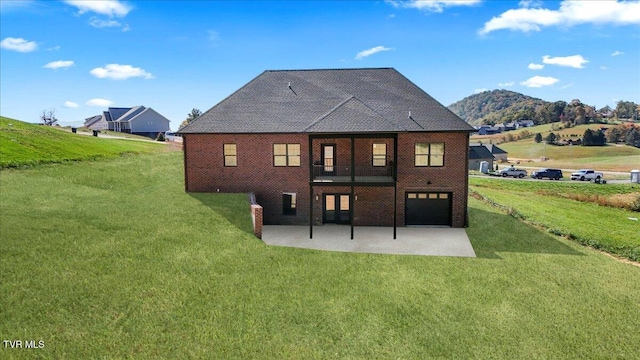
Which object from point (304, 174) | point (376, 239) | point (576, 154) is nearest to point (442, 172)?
point (376, 239)

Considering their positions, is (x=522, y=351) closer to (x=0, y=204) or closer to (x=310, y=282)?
(x=310, y=282)

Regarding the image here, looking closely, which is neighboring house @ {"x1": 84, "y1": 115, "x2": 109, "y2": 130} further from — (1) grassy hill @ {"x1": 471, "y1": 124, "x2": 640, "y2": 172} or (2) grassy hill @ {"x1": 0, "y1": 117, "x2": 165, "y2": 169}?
(1) grassy hill @ {"x1": 471, "y1": 124, "x2": 640, "y2": 172}

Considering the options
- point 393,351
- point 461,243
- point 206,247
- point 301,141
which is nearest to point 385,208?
point 461,243

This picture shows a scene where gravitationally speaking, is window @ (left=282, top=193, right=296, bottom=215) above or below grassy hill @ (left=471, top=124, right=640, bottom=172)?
below

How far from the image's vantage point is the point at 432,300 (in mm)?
11352

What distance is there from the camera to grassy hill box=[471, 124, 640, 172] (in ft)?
206

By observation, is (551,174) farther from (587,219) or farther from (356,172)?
(356,172)

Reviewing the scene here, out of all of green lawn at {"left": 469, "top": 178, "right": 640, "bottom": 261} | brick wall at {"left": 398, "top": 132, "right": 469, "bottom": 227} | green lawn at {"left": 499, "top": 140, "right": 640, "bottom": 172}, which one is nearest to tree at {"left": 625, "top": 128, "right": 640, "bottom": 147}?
green lawn at {"left": 499, "top": 140, "right": 640, "bottom": 172}

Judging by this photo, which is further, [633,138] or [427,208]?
[633,138]

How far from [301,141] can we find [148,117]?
64.9m

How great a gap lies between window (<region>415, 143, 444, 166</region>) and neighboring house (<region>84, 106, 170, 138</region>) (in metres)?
68.0

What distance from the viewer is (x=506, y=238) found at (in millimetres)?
17781

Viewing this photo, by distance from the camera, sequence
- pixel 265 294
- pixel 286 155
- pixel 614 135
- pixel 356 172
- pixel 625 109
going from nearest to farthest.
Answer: pixel 265 294 < pixel 356 172 < pixel 286 155 < pixel 614 135 < pixel 625 109

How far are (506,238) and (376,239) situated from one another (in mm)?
6711
